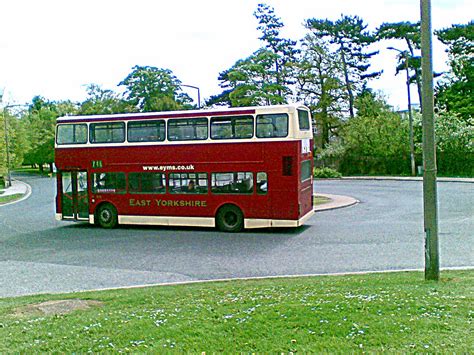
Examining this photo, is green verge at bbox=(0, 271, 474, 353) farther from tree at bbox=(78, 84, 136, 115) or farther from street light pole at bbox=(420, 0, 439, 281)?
tree at bbox=(78, 84, 136, 115)

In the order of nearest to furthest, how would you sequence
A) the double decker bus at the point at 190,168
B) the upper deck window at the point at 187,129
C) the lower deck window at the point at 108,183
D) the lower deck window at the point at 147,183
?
the double decker bus at the point at 190,168
the upper deck window at the point at 187,129
the lower deck window at the point at 147,183
the lower deck window at the point at 108,183

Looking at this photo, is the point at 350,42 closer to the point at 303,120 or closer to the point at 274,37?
the point at 274,37

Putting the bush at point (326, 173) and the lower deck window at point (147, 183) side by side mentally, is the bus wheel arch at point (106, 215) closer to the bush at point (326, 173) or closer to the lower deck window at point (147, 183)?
the lower deck window at point (147, 183)

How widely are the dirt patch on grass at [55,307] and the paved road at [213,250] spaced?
8.74ft

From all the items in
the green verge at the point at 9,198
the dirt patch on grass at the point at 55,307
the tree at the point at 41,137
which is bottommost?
the dirt patch on grass at the point at 55,307

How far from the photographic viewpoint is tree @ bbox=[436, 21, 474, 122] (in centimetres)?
4925

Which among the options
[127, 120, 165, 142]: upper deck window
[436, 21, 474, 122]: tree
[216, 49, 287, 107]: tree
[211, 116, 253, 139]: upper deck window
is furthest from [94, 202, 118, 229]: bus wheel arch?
[436, 21, 474, 122]: tree

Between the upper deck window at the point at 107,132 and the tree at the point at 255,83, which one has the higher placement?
the tree at the point at 255,83

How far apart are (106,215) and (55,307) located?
42.7ft

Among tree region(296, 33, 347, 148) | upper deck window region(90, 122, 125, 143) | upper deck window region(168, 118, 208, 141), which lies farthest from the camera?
tree region(296, 33, 347, 148)

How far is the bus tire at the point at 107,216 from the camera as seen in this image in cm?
2103

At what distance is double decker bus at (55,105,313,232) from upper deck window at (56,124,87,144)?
0.04m

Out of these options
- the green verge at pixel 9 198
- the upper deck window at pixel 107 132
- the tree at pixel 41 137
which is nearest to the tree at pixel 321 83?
the green verge at pixel 9 198

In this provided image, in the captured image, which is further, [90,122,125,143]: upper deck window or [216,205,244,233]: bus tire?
[90,122,125,143]: upper deck window
